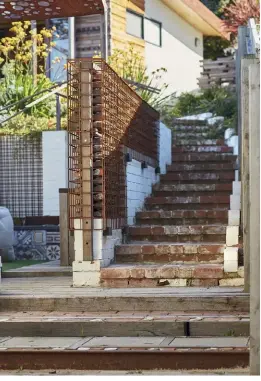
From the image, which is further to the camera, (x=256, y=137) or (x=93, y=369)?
(x=93, y=369)

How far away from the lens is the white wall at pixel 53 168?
634 inches

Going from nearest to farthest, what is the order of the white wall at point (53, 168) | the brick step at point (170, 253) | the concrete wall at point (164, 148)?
the brick step at point (170, 253) < the white wall at point (53, 168) < the concrete wall at point (164, 148)

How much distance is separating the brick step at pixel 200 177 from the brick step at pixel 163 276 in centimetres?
426

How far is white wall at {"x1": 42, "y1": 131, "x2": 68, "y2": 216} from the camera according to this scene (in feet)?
52.9

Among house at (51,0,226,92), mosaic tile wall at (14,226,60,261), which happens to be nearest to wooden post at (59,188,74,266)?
mosaic tile wall at (14,226,60,261)

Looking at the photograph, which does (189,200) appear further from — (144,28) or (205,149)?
(144,28)

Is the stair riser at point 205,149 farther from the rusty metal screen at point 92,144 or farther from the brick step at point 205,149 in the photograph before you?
the rusty metal screen at point 92,144

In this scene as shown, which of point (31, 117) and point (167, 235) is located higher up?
point (31, 117)

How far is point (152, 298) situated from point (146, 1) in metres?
17.3

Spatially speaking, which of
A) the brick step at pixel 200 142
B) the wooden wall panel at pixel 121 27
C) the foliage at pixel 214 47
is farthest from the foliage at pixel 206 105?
the foliage at pixel 214 47

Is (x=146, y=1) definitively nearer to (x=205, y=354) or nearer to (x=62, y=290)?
(x=62, y=290)

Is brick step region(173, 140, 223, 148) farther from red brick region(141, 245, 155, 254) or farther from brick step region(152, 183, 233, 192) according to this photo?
red brick region(141, 245, 155, 254)

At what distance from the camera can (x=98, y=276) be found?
11664 mm

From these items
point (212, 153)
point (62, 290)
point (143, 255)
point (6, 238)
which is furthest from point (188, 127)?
point (62, 290)
